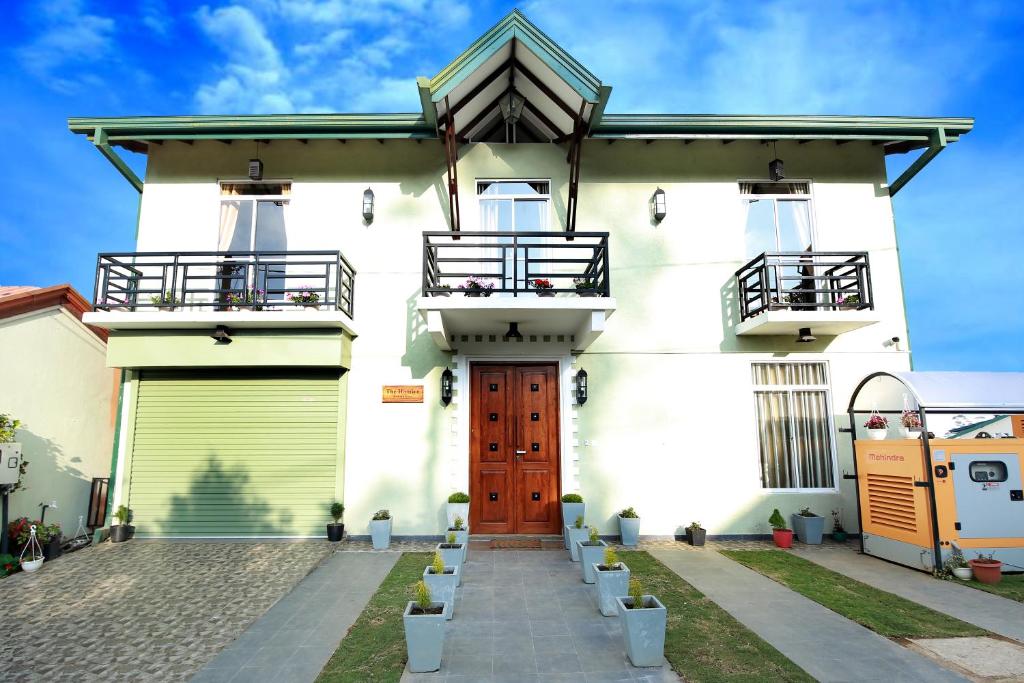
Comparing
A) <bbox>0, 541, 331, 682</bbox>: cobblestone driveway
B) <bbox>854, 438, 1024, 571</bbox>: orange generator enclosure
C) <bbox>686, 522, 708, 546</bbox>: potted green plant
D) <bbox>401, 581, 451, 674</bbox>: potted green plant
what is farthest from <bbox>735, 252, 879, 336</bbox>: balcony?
<bbox>0, 541, 331, 682</bbox>: cobblestone driveway

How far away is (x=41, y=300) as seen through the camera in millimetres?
7949

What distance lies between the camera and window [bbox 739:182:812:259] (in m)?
8.91

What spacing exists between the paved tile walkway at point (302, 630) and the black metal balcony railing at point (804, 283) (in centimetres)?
708

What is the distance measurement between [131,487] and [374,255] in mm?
5503

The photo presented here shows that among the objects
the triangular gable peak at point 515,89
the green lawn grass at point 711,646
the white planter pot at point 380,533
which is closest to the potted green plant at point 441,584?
the green lawn grass at point 711,646

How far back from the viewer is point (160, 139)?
8.41m

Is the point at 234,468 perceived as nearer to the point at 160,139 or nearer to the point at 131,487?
the point at 131,487

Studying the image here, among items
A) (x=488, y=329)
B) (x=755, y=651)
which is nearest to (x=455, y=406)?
Result: (x=488, y=329)

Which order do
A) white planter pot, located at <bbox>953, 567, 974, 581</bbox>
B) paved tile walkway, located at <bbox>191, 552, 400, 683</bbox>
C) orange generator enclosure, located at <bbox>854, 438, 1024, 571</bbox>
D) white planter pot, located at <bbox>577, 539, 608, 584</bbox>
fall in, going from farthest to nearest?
orange generator enclosure, located at <bbox>854, 438, 1024, 571</bbox>, white planter pot, located at <bbox>953, 567, 974, 581</bbox>, white planter pot, located at <bbox>577, 539, 608, 584</bbox>, paved tile walkway, located at <bbox>191, 552, 400, 683</bbox>

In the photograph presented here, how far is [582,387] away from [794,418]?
12.2ft

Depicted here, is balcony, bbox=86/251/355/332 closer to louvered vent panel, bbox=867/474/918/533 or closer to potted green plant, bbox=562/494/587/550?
potted green plant, bbox=562/494/587/550

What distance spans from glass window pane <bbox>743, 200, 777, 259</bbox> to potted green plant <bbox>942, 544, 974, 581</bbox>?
511 cm

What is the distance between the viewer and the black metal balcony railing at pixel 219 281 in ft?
25.0

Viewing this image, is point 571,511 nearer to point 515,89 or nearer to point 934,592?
point 934,592
